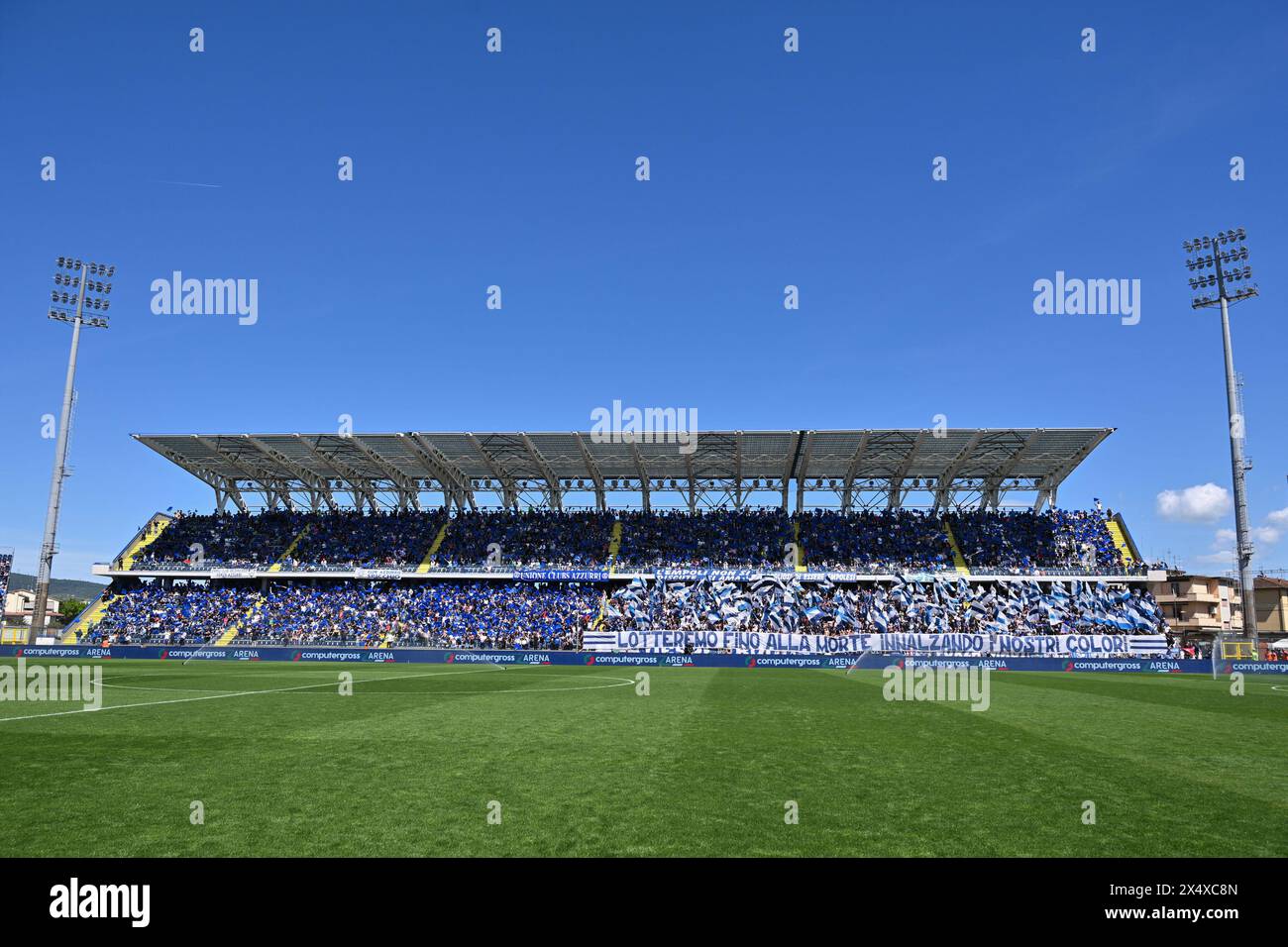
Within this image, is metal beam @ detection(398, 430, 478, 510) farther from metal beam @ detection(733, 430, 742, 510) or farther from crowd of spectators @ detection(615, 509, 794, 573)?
metal beam @ detection(733, 430, 742, 510)

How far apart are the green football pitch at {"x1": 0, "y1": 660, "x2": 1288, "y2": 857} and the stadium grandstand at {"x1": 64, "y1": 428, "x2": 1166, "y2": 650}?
28.2 meters

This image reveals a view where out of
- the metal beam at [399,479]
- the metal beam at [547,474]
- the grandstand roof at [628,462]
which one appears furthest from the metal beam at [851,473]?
the metal beam at [399,479]

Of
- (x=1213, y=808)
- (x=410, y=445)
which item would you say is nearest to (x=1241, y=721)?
(x=1213, y=808)

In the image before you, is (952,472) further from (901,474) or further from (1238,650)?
(1238,650)

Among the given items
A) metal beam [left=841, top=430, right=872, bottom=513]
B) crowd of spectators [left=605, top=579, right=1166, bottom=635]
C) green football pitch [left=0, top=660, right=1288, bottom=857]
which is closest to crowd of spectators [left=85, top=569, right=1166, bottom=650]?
crowd of spectators [left=605, top=579, right=1166, bottom=635]

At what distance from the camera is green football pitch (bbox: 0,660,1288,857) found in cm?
587

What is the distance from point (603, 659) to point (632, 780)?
2984 cm

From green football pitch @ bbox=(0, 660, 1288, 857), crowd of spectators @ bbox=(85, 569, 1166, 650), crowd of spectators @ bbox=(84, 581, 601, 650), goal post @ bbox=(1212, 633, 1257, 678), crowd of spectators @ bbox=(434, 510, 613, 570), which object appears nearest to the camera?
green football pitch @ bbox=(0, 660, 1288, 857)

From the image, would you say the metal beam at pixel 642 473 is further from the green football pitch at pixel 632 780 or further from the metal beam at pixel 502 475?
the green football pitch at pixel 632 780

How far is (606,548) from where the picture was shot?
5222cm

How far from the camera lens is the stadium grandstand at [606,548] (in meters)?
43.8

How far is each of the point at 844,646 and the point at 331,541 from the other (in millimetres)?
34240

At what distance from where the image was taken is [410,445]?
48.8 meters
